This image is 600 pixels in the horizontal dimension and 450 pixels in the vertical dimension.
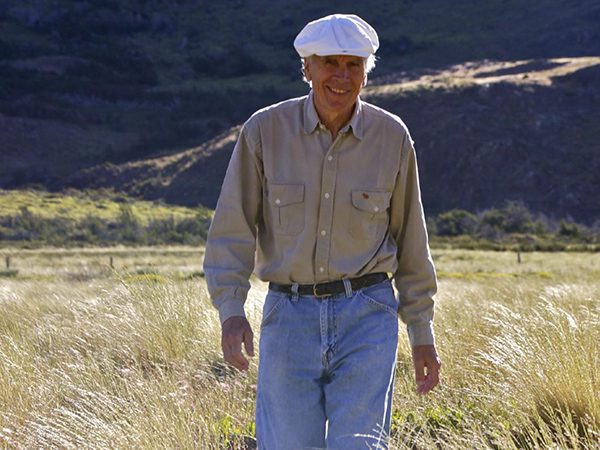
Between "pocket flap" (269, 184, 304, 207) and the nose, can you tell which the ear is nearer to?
the nose

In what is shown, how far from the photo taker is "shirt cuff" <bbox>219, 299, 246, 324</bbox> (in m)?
3.62

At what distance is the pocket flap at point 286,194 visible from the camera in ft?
12.0

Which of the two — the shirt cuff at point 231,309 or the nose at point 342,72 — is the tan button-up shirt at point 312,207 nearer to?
the shirt cuff at point 231,309

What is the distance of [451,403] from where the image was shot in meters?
4.93

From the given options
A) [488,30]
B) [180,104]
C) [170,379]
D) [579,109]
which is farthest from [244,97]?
[170,379]

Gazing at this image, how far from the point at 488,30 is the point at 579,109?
3617 cm

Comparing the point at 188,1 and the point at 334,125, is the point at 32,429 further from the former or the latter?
the point at 188,1

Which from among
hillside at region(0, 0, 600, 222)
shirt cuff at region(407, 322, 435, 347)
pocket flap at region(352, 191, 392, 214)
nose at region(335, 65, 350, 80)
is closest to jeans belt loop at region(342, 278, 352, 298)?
pocket flap at region(352, 191, 392, 214)

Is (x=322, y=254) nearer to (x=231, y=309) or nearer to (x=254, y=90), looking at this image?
(x=231, y=309)

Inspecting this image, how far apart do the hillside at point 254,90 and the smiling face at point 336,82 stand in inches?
2095

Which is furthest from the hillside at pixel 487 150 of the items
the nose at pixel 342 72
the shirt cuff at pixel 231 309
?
the shirt cuff at pixel 231 309

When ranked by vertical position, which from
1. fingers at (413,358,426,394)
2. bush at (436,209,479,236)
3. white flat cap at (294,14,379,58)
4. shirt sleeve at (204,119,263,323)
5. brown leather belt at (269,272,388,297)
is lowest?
bush at (436,209,479,236)

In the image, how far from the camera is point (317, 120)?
3688 mm

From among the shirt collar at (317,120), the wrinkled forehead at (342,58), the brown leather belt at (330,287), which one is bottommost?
the brown leather belt at (330,287)
